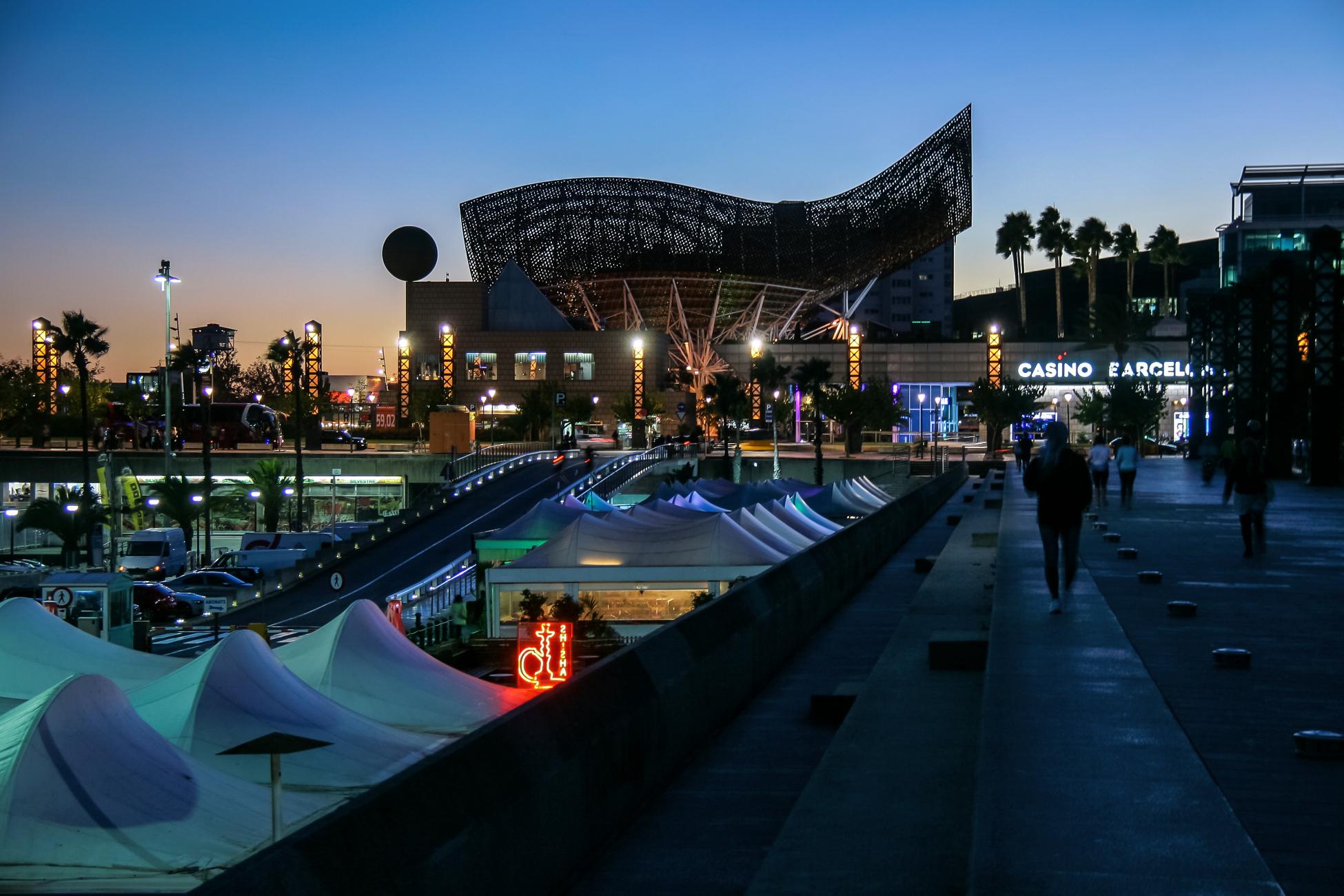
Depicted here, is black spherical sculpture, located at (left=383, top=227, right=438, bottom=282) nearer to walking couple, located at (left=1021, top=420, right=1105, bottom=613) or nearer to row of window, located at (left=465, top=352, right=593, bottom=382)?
row of window, located at (left=465, top=352, right=593, bottom=382)

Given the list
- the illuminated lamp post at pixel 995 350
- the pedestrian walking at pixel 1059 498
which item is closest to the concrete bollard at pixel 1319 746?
the pedestrian walking at pixel 1059 498

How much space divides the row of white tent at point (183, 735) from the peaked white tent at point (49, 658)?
0.02m

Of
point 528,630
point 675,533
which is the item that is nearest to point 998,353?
point 675,533

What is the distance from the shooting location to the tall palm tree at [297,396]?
77000 mm

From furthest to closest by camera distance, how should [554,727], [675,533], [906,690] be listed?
[675,533] → [906,690] → [554,727]

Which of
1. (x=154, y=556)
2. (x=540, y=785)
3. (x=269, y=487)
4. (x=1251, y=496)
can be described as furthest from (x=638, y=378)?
(x=540, y=785)

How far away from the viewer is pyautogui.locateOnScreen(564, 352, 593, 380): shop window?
425ft

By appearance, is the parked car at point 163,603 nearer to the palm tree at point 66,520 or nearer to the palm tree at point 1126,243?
the palm tree at point 66,520

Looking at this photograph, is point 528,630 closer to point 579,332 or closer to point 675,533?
point 675,533

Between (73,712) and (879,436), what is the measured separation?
4119 inches

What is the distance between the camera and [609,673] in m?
7.67

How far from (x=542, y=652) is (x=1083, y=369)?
98.9 metres

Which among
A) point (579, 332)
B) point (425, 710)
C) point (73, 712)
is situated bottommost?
point (425, 710)

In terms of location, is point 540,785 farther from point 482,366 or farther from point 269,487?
point 482,366
